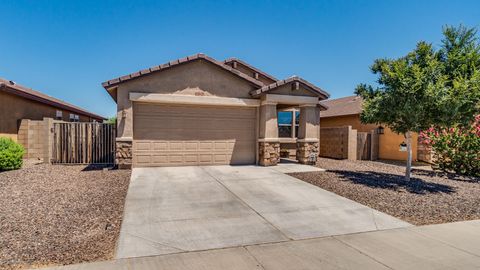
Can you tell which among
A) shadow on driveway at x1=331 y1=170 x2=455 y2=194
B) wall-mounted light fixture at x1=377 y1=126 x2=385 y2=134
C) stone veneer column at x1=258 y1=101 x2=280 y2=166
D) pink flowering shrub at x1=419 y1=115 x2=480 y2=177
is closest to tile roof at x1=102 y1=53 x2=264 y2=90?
stone veneer column at x1=258 y1=101 x2=280 y2=166

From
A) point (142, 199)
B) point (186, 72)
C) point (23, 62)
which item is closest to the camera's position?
point (142, 199)

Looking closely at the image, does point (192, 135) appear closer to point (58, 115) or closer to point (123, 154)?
point (123, 154)

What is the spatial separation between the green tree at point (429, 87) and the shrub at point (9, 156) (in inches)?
497

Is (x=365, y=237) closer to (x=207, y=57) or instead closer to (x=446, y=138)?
(x=207, y=57)

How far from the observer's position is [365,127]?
1864cm

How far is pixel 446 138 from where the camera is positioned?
11.9 m

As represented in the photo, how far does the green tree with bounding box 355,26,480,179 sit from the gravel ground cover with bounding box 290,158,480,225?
1835 mm

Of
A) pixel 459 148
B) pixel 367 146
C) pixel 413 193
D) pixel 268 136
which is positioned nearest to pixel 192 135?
pixel 268 136

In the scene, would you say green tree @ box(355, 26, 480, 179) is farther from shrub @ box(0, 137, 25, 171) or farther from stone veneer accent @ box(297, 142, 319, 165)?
shrub @ box(0, 137, 25, 171)

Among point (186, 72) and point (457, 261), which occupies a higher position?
point (186, 72)

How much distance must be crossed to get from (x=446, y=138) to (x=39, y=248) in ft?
47.2

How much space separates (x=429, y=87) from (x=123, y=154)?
34.1 ft

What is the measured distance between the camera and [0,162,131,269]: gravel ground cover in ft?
12.5

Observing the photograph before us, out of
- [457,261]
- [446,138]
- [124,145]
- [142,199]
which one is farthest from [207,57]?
[446,138]
